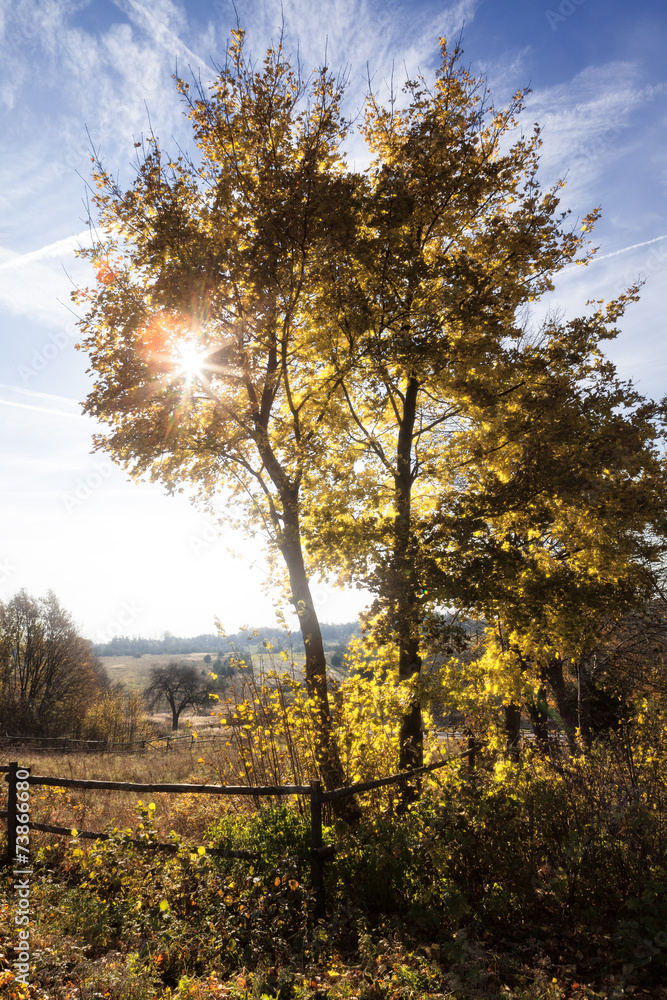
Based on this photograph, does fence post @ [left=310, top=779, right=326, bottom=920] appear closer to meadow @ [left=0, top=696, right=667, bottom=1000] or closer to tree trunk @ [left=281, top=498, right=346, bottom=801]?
meadow @ [left=0, top=696, right=667, bottom=1000]

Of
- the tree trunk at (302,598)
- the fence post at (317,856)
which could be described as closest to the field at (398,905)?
the fence post at (317,856)

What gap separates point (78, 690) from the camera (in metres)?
42.4

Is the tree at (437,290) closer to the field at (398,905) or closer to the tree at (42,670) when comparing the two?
the field at (398,905)

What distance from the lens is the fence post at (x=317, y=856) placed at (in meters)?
4.93

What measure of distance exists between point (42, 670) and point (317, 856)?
45.8m

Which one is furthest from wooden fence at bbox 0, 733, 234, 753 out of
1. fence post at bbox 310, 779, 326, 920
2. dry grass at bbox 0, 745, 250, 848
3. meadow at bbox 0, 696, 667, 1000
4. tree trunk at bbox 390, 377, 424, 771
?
fence post at bbox 310, 779, 326, 920

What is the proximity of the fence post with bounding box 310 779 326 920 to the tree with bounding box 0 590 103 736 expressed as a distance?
40.4m

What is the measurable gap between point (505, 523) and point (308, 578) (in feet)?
13.2

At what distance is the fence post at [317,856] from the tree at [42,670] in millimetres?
40400

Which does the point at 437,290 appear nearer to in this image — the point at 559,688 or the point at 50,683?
the point at 559,688

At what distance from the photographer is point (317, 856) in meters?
5.09

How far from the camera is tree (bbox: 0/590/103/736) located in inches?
1474

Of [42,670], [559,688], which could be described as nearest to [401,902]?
[559,688]

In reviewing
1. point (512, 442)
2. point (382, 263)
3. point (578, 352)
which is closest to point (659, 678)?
point (512, 442)
